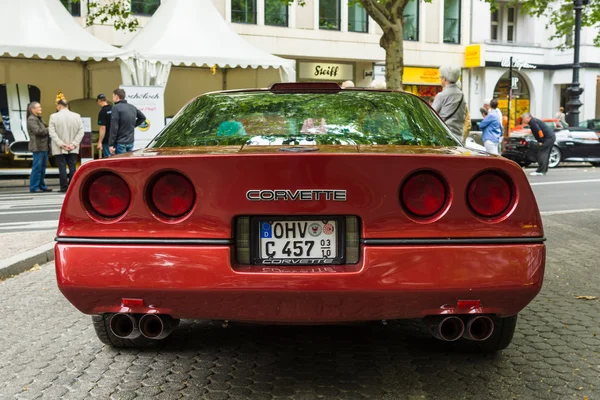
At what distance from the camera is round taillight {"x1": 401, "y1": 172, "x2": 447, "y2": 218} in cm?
307

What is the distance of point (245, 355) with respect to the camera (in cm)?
386

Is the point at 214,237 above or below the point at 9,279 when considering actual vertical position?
above

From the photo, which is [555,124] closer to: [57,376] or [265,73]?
[265,73]

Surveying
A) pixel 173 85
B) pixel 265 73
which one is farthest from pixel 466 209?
pixel 173 85

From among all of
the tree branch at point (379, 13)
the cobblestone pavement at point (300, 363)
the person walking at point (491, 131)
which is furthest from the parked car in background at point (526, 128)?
the cobblestone pavement at point (300, 363)

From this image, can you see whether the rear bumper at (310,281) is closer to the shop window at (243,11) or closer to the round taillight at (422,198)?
the round taillight at (422,198)

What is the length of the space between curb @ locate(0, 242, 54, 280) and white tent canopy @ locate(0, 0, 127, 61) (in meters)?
8.47

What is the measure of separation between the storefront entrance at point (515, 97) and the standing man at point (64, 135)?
82.8 feet

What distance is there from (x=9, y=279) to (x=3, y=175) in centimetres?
1152

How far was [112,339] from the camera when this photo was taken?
12.8 ft

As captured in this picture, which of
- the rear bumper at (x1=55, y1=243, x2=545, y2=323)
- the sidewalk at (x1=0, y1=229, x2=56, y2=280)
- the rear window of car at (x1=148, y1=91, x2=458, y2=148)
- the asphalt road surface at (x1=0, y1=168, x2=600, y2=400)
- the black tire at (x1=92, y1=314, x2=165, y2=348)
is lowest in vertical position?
the sidewalk at (x1=0, y1=229, x2=56, y2=280)

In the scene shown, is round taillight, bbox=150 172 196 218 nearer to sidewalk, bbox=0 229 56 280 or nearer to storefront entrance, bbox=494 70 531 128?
sidewalk, bbox=0 229 56 280

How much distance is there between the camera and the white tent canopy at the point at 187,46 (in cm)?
1535


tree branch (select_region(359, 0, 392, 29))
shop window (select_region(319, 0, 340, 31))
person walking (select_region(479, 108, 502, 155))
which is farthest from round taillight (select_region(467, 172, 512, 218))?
shop window (select_region(319, 0, 340, 31))
